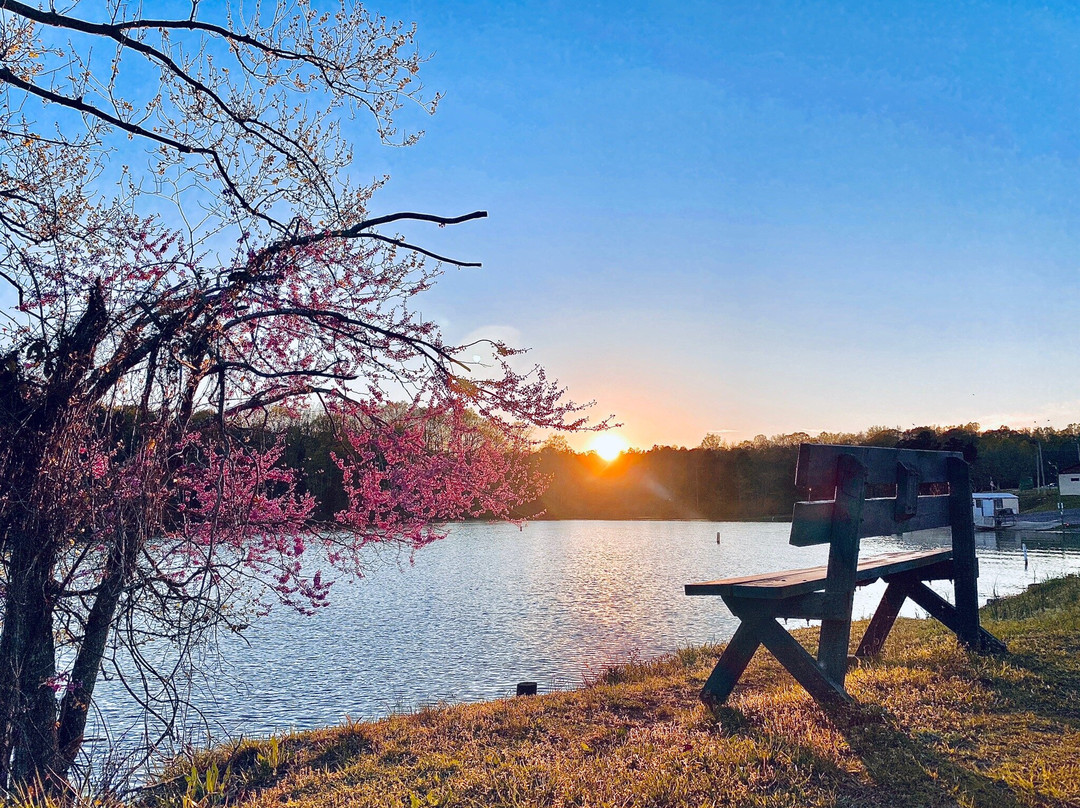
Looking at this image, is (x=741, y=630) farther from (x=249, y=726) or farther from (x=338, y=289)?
(x=249, y=726)

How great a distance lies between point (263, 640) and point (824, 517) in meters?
13.2

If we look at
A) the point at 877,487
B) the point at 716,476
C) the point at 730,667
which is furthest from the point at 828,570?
the point at 716,476

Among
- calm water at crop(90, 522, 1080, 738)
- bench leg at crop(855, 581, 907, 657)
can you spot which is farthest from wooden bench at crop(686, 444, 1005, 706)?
calm water at crop(90, 522, 1080, 738)

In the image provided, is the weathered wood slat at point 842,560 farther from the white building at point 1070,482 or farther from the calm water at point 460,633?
the white building at point 1070,482

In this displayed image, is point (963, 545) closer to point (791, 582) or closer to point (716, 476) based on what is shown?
point (791, 582)

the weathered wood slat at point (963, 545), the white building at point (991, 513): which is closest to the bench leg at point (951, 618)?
the weathered wood slat at point (963, 545)

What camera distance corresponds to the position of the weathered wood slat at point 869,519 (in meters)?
5.02

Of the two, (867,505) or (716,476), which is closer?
(867,505)

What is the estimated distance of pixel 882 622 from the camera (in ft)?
24.5

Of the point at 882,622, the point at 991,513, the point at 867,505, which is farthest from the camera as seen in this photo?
the point at 991,513

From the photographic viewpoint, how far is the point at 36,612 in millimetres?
4379

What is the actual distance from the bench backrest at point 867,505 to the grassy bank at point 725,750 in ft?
2.54

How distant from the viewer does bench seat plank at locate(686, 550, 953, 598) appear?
16.6 ft

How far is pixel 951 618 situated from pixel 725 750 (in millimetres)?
3964
